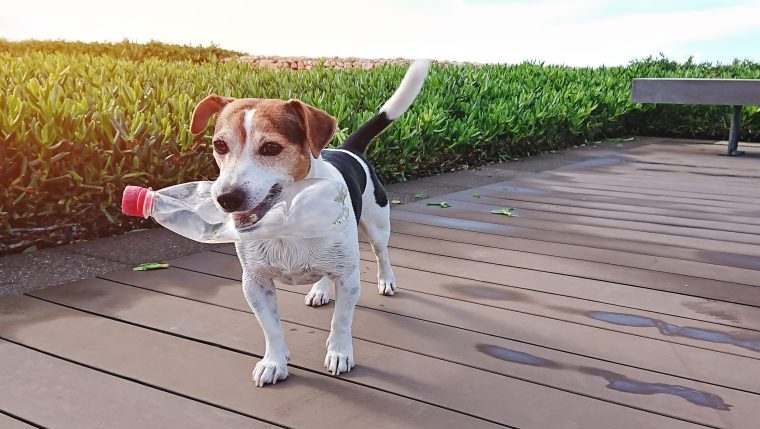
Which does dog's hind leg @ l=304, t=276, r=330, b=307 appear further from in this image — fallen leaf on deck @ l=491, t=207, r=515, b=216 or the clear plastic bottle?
fallen leaf on deck @ l=491, t=207, r=515, b=216

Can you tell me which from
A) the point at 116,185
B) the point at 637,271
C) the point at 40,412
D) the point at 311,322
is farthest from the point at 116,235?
the point at 637,271

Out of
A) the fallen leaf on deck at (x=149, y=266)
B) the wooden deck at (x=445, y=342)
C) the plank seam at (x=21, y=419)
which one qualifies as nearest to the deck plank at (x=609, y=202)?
the wooden deck at (x=445, y=342)

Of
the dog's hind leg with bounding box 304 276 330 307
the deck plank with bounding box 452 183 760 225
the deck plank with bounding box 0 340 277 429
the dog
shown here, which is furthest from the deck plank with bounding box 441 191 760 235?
the deck plank with bounding box 0 340 277 429

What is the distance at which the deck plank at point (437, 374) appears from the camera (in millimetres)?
2523

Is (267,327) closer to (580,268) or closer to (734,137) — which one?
(580,268)

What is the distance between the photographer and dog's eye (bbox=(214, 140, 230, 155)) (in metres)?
2.39

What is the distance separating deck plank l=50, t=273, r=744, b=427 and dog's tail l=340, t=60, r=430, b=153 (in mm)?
944

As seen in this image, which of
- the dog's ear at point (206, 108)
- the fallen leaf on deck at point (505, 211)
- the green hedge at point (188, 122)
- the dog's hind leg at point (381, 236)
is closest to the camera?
the dog's ear at point (206, 108)

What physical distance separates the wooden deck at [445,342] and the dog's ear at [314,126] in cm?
95

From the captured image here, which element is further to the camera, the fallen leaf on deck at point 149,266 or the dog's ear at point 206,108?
the fallen leaf on deck at point 149,266

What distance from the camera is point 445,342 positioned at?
309 cm

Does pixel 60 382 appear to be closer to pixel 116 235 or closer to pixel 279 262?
pixel 279 262

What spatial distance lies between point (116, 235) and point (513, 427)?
360 centimetres

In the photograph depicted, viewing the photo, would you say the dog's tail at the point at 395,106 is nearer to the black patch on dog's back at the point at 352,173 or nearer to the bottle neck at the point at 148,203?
the black patch on dog's back at the point at 352,173
